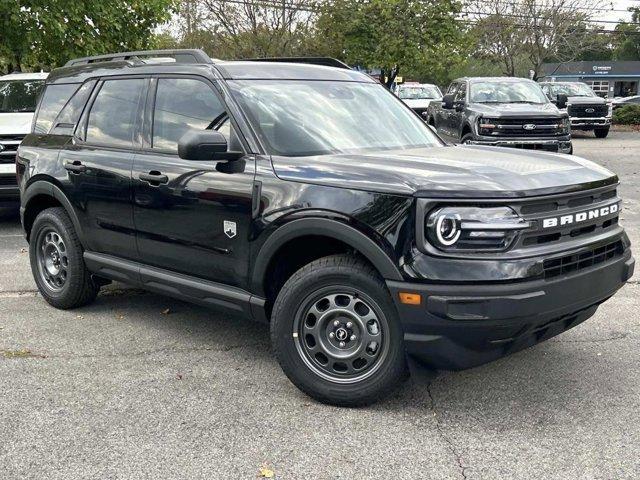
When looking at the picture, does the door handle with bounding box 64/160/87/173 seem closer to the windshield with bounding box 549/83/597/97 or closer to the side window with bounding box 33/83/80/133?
the side window with bounding box 33/83/80/133

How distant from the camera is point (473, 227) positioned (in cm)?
324

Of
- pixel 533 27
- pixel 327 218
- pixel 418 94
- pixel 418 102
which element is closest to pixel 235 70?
pixel 327 218

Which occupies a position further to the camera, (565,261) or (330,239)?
Answer: (330,239)

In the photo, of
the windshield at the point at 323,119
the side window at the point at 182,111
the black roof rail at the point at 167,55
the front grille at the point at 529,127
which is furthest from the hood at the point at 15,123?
the front grille at the point at 529,127

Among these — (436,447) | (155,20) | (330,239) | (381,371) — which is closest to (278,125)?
(330,239)

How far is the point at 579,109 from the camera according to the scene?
23297mm

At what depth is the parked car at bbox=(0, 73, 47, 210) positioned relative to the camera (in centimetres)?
872

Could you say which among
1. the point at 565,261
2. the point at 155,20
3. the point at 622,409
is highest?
the point at 155,20

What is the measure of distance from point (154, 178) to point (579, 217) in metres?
2.56

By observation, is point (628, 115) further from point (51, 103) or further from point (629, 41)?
point (629, 41)

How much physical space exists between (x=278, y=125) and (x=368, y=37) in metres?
25.4

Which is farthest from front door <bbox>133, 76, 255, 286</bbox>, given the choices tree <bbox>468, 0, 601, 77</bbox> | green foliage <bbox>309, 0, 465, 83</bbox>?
tree <bbox>468, 0, 601, 77</bbox>

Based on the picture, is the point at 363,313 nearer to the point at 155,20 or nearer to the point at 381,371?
the point at 381,371

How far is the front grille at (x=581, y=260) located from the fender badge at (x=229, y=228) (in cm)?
173
